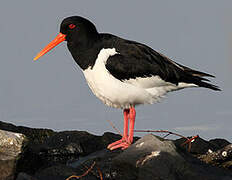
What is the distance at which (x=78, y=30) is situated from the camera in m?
8.35

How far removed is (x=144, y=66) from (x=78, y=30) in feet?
4.99

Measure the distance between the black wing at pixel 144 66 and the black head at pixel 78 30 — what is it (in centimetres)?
58

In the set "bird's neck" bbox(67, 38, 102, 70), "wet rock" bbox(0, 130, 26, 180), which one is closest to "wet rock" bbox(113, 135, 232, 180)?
"wet rock" bbox(0, 130, 26, 180)

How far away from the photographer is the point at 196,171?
6.63 metres

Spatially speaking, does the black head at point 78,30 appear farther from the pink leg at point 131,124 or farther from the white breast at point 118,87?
the pink leg at point 131,124

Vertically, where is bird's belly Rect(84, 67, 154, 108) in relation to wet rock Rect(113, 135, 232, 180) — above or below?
above

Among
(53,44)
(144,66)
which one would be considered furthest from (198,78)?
(53,44)

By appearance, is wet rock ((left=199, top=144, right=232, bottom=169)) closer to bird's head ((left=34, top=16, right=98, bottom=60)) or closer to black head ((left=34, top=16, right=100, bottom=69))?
black head ((left=34, top=16, right=100, bottom=69))

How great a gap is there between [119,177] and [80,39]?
2.93 m

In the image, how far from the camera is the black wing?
794 centimetres

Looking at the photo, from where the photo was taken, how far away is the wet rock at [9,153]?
7105 millimetres

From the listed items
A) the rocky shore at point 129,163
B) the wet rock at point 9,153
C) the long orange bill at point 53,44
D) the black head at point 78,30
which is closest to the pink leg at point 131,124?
the rocky shore at point 129,163

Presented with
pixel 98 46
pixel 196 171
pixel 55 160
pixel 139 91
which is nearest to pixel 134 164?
pixel 196 171

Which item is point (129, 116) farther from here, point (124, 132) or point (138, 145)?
point (138, 145)
